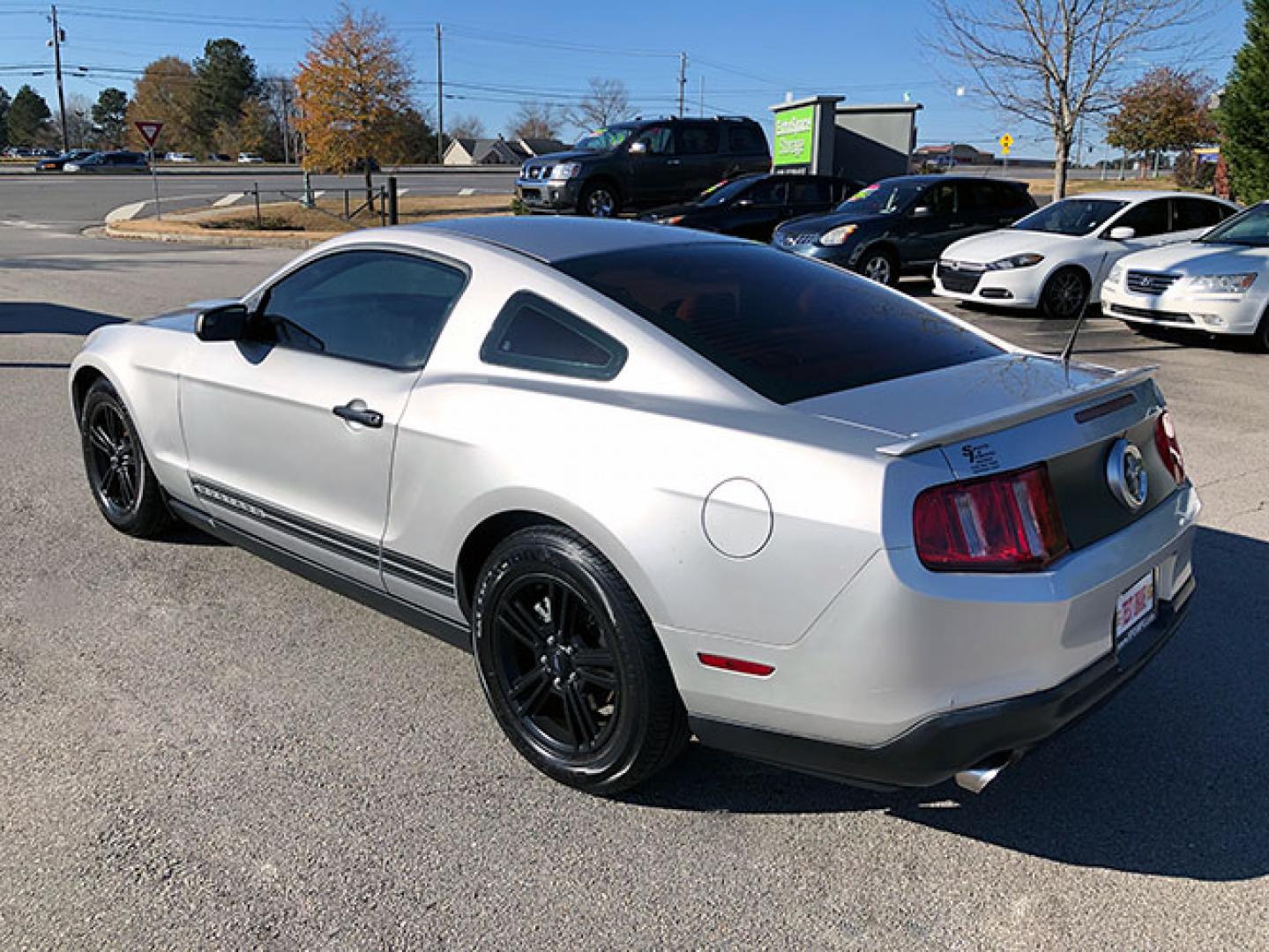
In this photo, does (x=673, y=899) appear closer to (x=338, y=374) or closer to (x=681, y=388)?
(x=681, y=388)

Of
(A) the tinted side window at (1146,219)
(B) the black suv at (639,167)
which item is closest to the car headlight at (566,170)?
(B) the black suv at (639,167)

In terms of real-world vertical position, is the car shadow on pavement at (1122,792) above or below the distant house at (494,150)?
below

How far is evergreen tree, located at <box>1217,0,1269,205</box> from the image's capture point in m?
19.2

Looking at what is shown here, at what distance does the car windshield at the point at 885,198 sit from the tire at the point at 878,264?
618 millimetres

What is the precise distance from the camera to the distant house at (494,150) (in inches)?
3418

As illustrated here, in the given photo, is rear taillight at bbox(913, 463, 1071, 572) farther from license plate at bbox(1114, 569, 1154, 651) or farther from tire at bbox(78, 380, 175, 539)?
tire at bbox(78, 380, 175, 539)

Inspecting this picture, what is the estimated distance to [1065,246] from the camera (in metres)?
11.9

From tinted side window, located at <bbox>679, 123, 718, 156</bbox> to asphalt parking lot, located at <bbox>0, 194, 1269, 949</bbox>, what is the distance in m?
18.1

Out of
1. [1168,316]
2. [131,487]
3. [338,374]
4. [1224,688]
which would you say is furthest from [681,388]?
[1168,316]

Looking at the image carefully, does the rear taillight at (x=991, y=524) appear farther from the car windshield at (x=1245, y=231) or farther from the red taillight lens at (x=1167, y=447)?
the car windshield at (x=1245, y=231)

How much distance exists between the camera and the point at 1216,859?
8.91 ft

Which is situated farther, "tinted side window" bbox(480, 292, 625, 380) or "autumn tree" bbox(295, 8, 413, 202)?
"autumn tree" bbox(295, 8, 413, 202)

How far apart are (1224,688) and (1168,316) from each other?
7.47 metres

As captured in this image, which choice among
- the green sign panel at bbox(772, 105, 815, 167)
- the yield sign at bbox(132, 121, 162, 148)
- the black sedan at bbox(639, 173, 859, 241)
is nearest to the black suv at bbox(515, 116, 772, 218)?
the green sign panel at bbox(772, 105, 815, 167)
